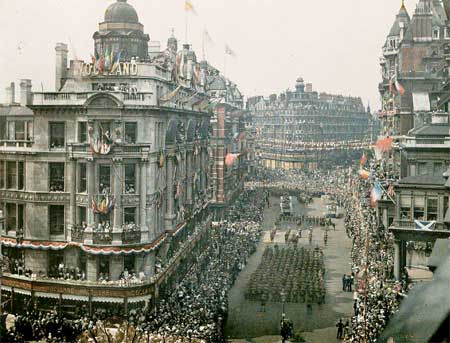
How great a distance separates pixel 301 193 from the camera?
11138cm

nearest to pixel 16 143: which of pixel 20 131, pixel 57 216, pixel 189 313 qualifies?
pixel 20 131

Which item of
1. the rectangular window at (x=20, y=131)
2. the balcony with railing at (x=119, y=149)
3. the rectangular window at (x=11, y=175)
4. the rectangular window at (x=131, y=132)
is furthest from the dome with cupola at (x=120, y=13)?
the rectangular window at (x=11, y=175)

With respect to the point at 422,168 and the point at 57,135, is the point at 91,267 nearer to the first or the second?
the point at 57,135

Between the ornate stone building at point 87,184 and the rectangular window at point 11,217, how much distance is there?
0.08 metres

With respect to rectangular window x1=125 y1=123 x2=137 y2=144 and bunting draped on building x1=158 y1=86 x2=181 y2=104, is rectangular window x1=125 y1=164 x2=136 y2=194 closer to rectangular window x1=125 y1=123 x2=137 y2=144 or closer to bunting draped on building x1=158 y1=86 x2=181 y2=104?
rectangular window x1=125 y1=123 x2=137 y2=144

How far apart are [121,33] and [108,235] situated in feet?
59.5

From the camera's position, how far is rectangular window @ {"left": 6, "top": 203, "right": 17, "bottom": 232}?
44.1m

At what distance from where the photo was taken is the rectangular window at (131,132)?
41.9m

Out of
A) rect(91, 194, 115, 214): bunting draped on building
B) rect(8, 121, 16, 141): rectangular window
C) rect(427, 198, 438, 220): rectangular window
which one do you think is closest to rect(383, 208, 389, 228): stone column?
rect(427, 198, 438, 220): rectangular window

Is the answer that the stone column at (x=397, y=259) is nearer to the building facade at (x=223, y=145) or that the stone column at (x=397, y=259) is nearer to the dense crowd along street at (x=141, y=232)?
the dense crowd along street at (x=141, y=232)

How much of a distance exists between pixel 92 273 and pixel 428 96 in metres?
40.8

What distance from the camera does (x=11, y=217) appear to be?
44.3m

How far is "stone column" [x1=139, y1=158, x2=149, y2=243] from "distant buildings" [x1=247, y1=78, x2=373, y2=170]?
4373 inches

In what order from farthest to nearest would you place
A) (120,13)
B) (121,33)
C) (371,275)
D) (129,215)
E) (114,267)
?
(121,33) < (120,13) < (371,275) < (129,215) < (114,267)
